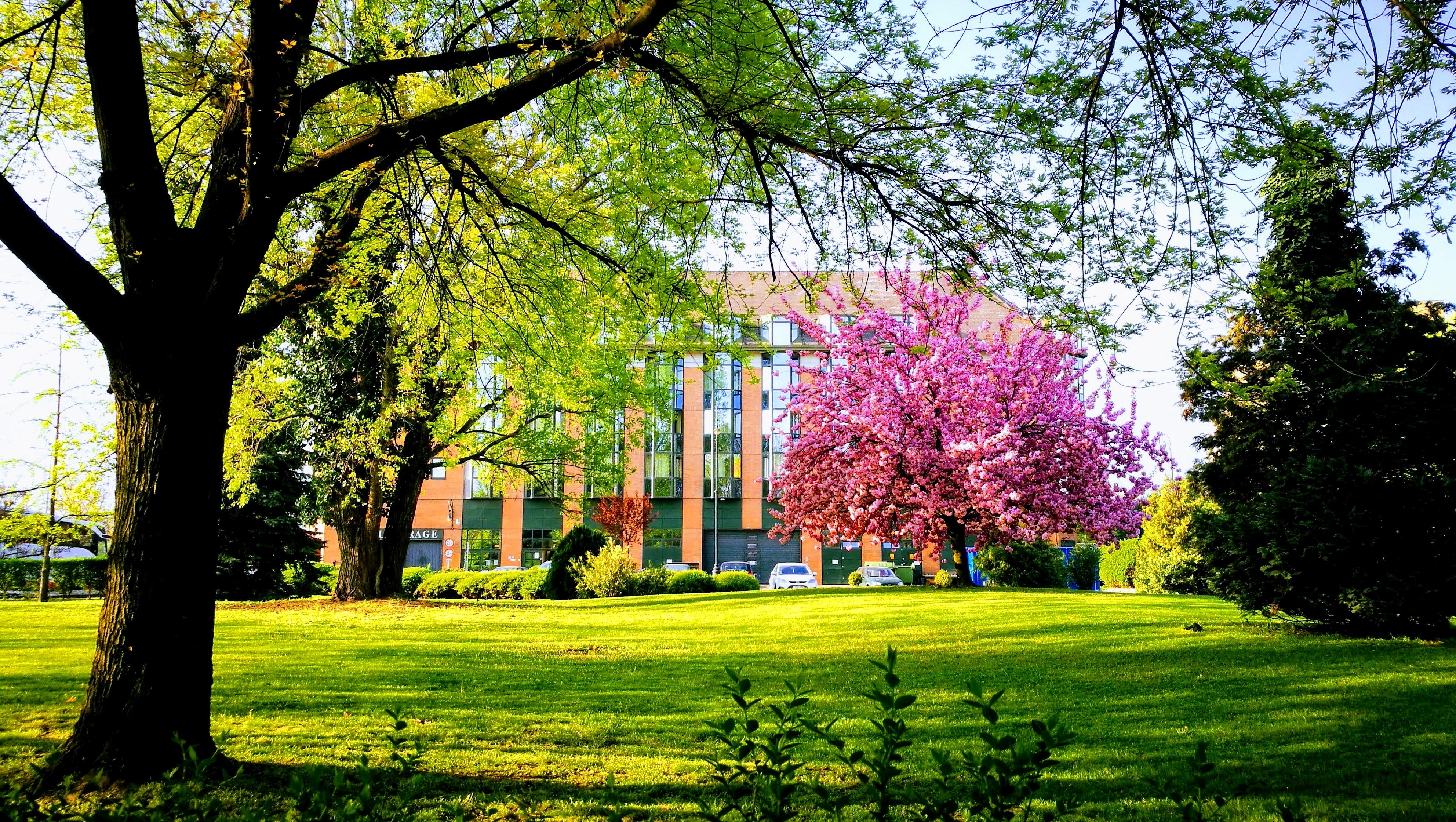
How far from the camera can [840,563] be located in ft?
166

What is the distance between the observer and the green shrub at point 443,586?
95.7ft

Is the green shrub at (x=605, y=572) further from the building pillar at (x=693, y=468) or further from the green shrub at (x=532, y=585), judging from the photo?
the building pillar at (x=693, y=468)

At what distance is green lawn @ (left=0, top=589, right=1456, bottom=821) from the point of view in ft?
17.6

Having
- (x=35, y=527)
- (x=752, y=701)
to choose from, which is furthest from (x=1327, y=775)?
(x=35, y=527)

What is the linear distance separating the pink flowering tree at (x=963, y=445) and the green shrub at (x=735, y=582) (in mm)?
7130

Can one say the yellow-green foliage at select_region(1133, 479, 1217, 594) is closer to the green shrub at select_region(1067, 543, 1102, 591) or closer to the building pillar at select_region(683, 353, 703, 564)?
the green shrub at select_region(1067, 543, 1102, 591)

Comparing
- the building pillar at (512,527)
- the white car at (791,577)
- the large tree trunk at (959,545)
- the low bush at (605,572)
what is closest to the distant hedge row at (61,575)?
the low bush at (605,572)

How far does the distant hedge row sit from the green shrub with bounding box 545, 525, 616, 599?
15.5 meters

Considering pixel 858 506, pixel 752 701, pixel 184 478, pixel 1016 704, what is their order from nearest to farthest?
1. pixel 752 701
2. pixel 184 478
3. pixel 1016 704
4. pixel 858 506

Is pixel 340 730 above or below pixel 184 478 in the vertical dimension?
below

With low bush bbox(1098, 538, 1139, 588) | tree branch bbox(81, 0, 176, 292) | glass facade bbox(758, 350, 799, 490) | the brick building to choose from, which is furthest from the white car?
tree branch bbox(81, 0, 176, 292)

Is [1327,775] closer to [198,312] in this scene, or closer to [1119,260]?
[1119,260]

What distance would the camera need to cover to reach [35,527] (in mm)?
13648

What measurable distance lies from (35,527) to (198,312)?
11.5 metres
